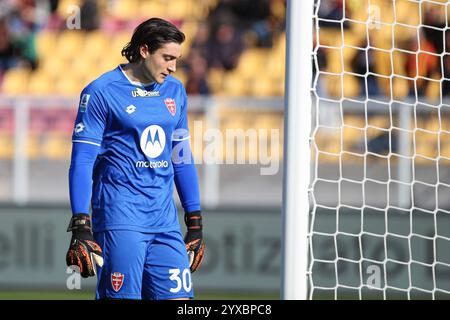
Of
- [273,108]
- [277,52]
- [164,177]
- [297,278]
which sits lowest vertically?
[297,278]

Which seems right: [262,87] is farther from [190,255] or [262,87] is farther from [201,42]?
[190,255]

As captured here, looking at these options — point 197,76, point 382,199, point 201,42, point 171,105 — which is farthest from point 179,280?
point 201,42

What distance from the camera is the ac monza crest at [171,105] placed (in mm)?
5117

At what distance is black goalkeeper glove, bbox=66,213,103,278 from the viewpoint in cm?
488

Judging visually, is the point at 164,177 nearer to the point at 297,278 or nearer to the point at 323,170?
the point at 297,278

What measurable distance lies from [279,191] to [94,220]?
530cm

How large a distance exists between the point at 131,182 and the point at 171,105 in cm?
45

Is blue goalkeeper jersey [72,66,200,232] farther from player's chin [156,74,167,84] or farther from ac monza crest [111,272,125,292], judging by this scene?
ac monza crest [111,272,125,292]

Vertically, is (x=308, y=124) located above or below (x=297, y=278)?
above

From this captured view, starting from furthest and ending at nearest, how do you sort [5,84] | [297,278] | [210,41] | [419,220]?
[5,84] < [210,41] < [419,220] < [297,278]

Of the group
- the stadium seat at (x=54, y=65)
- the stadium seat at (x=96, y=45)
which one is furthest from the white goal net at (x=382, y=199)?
the stadium seat at (x=54, y=65)

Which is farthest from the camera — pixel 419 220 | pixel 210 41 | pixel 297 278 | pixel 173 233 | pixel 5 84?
pixel 5 84

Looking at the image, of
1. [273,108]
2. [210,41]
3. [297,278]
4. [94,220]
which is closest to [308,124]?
[297,278]

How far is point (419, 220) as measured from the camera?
31.7 ft
